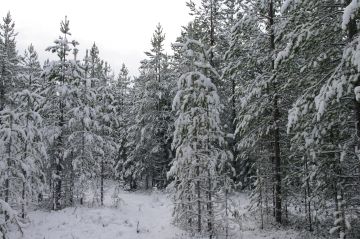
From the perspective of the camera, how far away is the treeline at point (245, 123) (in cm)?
1170

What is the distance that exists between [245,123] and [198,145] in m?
2.58

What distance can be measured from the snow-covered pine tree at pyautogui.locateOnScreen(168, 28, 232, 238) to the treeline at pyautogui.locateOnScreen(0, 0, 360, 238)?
0.18ft

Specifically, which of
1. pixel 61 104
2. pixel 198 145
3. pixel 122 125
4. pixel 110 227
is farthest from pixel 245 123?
pixel 122 125

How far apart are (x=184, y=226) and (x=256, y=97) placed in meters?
7.11

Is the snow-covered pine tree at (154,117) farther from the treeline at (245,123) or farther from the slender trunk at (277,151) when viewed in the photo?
the slender trunk at (277,151)

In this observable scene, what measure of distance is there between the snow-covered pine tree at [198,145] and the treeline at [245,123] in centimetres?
6

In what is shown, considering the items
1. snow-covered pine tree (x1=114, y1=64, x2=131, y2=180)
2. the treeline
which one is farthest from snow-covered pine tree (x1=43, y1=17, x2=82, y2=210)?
snow-covered pine tree (x1=114, y1=64, x2=131, y2=180)

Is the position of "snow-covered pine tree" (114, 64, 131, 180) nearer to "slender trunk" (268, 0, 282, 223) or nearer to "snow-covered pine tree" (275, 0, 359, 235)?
"slender trunk" (268, 0, 282, 223)

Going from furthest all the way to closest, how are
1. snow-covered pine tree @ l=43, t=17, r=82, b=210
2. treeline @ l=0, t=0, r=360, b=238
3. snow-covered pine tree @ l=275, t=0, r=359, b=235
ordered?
snow-covered pine tree @ l=43, t=17, r=82, b=210
treeline @ l=0, t=0, r=360, b=238
snow-covered pine tree @ l=275, t=0, r=359, b=235

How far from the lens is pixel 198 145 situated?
53.9 ft

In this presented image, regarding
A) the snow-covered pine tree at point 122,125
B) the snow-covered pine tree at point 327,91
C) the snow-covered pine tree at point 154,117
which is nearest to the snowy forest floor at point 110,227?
the snow-covered pine tree at point 327,91

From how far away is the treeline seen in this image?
38.4 ft

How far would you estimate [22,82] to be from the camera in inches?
1264

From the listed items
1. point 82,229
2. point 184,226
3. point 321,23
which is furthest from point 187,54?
point 82,229
